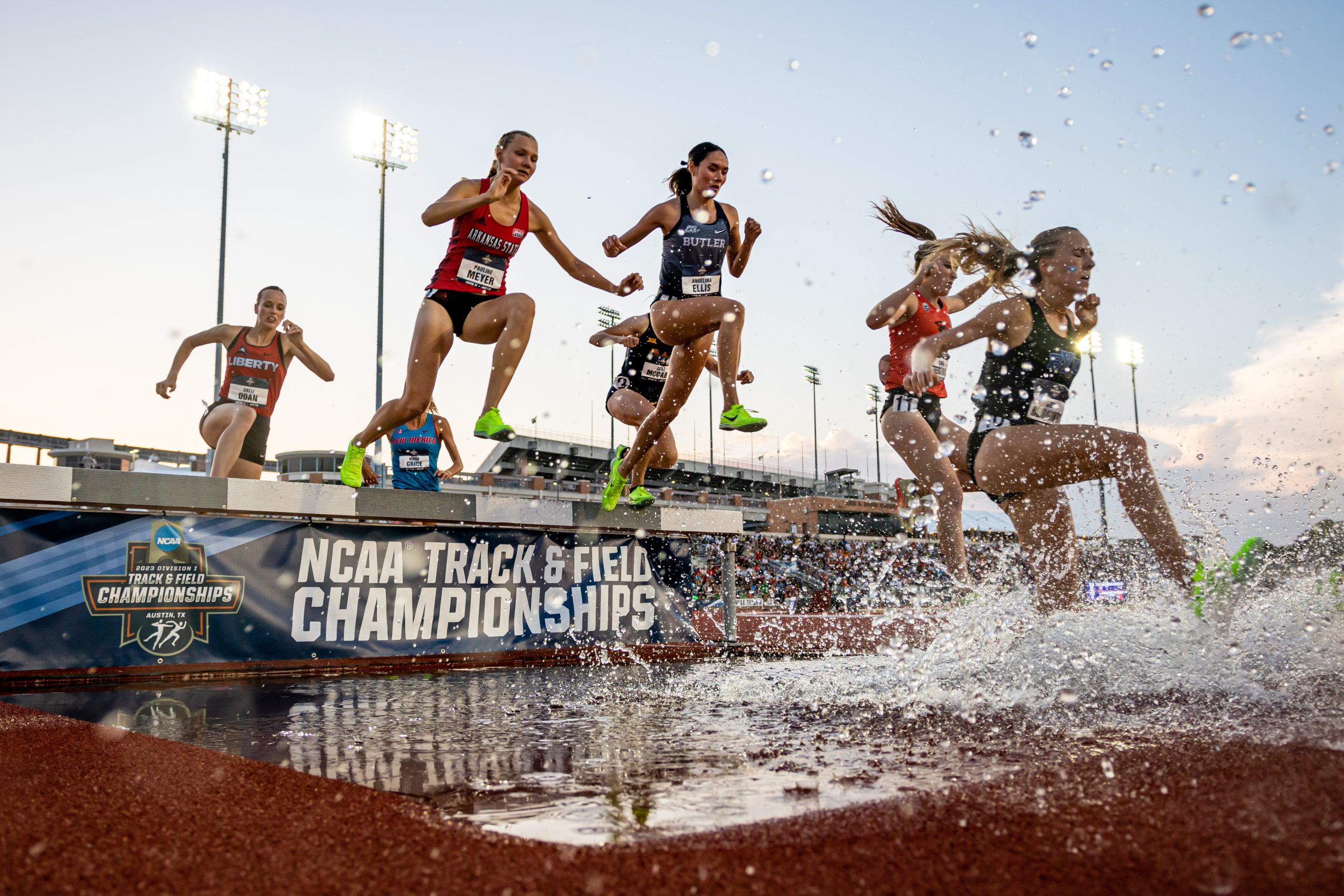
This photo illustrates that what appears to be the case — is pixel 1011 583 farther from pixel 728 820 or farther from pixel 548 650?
pixel 728 820

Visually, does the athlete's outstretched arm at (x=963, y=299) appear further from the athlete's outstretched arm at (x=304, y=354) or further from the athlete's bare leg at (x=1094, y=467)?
the athlete's outstretched arm at (x=304, y=354)

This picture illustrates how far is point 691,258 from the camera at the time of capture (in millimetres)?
5477

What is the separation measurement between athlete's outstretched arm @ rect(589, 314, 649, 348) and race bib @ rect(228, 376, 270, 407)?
9.37 ft

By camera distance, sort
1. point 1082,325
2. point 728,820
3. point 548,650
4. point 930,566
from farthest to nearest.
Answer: point 930,566 < point 548,650 < point 1082,325 < point 728,820

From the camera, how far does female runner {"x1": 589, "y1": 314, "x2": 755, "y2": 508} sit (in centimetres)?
679

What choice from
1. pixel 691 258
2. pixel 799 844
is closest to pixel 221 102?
pixel 691 258

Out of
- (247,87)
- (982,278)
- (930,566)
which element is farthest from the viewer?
(930,566)

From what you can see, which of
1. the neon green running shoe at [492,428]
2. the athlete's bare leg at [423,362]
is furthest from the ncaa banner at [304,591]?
the neon green running shoe at [492,428]

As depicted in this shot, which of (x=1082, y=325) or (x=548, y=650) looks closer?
(x=1082, y=325)

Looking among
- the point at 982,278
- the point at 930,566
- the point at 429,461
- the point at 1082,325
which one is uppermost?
the point at 982,278

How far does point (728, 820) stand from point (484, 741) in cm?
165

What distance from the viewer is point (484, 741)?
3.29 meters

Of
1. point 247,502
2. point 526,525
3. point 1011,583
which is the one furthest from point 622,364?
point 1011,583

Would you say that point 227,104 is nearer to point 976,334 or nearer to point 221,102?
point 221,102
